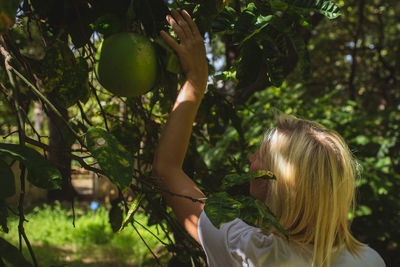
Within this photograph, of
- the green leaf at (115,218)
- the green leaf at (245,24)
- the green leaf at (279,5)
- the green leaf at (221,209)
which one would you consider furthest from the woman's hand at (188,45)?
the green leaf at (115,218)

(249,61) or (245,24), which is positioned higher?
(245,24)

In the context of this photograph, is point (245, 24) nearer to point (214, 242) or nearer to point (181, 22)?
point (181, 22)

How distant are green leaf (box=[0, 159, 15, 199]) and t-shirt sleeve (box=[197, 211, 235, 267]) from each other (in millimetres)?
547

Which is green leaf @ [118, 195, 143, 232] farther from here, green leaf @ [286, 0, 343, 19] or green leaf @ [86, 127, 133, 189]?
green leaf @ [286, 0, 343, 19]

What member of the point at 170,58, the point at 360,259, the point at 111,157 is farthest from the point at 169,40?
the point at 360,259

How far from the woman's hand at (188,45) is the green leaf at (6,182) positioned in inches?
21.8

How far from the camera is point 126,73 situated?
961 millimetres

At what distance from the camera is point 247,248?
987mm

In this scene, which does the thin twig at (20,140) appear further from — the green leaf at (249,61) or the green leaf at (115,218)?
the green leaf at (115,218)

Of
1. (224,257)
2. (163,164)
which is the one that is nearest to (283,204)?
(224,257)

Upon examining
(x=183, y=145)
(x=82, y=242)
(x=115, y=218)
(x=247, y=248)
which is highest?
(x=183, y=145)

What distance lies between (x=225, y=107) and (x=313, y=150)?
67 cm

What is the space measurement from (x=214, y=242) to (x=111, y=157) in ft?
1.51

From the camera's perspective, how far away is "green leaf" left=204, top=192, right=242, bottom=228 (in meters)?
0.69
